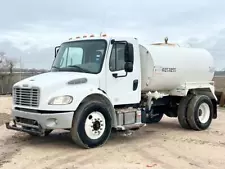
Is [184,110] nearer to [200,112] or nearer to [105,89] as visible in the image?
[200,112]

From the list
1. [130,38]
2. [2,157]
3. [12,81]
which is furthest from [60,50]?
[12,81]

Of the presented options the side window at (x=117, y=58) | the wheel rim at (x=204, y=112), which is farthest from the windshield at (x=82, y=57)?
the wheel rim at (x=204, y=112)

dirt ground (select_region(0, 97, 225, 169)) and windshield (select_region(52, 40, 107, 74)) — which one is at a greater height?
windshield (select_region(52, 40, 107, 74))

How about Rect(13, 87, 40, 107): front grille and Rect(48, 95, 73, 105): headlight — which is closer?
Rect(48, 95, 73, 105): headlight

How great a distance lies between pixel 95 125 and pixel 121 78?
148cm

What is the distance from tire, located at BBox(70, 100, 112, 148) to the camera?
8844 millimetres

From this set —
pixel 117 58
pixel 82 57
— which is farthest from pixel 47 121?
pixel 117 58

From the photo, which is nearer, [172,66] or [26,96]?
[26,96]

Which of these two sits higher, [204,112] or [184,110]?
[184,110]

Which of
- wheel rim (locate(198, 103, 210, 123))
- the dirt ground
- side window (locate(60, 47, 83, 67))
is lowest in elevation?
the dirt ground

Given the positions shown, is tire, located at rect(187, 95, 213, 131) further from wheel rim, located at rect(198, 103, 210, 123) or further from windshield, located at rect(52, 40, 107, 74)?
windshield, located at rect(52, 40, 107, 74)

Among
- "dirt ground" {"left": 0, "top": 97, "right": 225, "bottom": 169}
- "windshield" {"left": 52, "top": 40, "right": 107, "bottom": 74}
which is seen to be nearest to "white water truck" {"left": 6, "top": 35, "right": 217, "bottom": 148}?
"windshield" {"left": 52, "top": 40, "right": 107, "bottom": 74}

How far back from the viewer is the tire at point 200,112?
1209 centimetres

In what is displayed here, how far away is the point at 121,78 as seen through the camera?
992cm
